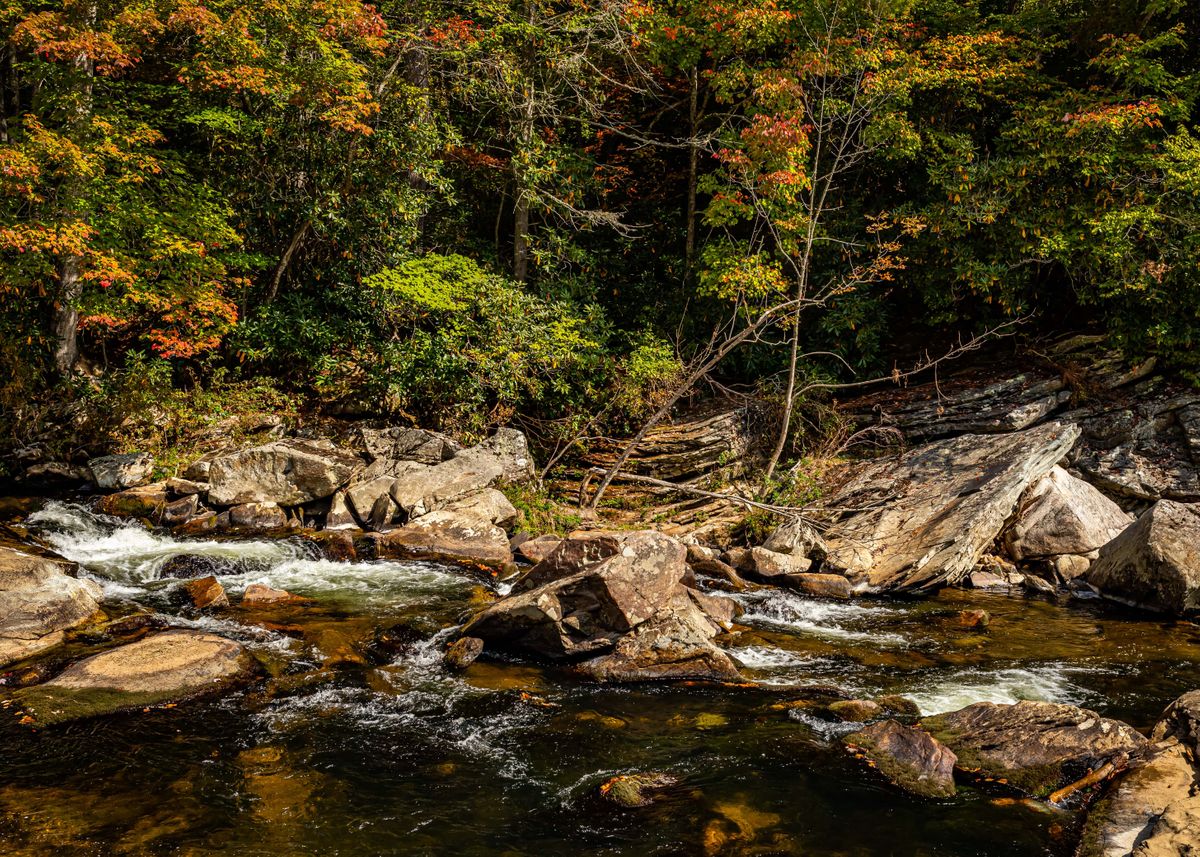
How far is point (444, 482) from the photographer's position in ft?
37.8

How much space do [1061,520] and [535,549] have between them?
304 inches

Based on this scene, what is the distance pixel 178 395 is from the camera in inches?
505

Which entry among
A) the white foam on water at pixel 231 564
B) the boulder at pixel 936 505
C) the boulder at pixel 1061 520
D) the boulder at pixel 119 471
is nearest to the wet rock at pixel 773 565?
the boulder at pixel 936 505

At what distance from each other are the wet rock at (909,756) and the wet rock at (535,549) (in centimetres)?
565

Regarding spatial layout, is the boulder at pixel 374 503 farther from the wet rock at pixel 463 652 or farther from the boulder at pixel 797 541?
the boulder at pixel 797 541

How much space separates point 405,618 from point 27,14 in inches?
389

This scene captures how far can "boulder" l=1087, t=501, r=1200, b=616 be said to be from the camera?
28.6 ft

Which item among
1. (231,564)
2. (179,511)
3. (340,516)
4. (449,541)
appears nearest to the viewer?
(231,564)

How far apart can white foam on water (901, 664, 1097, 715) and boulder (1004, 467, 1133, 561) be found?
4000mm

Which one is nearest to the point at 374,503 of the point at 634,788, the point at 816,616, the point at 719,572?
the point at 719,572

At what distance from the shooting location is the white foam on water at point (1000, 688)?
6234 mm

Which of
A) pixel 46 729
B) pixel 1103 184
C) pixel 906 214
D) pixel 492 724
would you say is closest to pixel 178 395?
pixel 46 729

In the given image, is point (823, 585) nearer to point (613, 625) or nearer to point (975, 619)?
point (975, 619)

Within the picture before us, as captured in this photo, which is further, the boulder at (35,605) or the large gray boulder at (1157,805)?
the boulder at (35,605)
